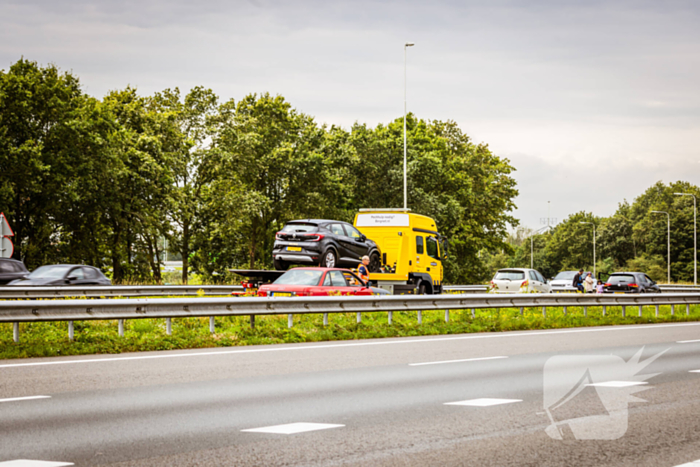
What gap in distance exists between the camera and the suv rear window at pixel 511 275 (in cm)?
3588

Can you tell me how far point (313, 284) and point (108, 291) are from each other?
A: 29.6ft

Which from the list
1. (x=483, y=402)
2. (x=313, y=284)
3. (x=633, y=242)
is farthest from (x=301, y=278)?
(x=633, y=242)

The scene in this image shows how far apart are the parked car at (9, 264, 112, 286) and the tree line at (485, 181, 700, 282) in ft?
226

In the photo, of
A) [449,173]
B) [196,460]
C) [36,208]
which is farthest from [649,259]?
[196,460]

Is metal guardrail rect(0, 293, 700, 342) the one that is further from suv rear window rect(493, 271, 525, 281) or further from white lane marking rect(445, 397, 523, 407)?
suv rear window rect(493, 271, 525, 281)

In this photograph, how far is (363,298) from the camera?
1728 cm

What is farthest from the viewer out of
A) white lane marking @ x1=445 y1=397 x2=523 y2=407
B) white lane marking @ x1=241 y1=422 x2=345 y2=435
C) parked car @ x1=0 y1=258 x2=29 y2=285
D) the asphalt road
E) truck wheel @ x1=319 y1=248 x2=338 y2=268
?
parked car @ x1=0 y1=258 x2=29 y2=285

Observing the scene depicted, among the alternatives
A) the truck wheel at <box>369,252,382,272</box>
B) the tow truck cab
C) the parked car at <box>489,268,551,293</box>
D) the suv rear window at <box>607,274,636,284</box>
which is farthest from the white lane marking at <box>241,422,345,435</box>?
the suv rear window at <box>607,274,636,284</box>

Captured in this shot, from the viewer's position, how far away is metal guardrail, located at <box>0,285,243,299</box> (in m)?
21.4

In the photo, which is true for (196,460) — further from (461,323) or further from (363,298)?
(461,323)

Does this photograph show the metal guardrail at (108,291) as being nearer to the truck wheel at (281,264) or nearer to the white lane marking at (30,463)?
the truck wheel at (281,264)

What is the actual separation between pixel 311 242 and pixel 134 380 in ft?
40.5

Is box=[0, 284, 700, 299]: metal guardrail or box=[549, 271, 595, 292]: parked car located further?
box=[549, 271, 595, 292]: parked car

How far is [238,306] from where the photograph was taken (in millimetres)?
15133
